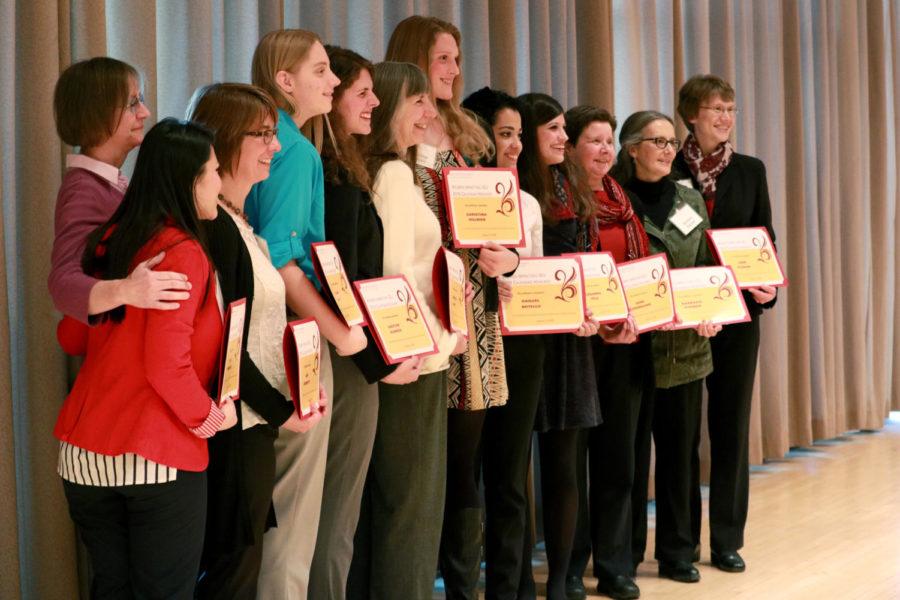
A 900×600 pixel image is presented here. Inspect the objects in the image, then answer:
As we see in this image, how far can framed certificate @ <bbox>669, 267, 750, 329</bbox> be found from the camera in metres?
3.68

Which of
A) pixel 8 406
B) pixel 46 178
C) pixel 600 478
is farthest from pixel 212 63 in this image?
pixel 600 478

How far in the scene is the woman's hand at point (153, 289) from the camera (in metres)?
2.00

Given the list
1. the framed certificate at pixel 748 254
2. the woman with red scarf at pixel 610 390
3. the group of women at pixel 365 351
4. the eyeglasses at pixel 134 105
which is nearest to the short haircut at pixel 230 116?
the group of women at pixel 365 351

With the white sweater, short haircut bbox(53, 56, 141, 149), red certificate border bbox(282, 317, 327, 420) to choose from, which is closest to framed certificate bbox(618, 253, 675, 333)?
the white sweater

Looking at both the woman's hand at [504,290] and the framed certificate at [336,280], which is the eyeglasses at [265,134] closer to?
the framed certificate at [336,280]

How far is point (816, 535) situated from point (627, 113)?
6.65ft

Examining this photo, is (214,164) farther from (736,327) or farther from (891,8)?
(891,8)

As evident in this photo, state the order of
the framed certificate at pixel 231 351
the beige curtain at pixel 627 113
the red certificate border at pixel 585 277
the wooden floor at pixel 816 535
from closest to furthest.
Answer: the framed certificate at pixel 231 351 → the beige curtain at pixel 627 113 → the red certificate border at pixel 585 277 → the wooden floor at pixel 816 535

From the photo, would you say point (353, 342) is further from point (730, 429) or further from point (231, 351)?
point (730, 429)

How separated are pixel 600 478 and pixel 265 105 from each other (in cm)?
184

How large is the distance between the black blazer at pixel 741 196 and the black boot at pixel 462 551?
142 cm

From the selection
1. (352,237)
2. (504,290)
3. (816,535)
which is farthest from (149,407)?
(816,535)

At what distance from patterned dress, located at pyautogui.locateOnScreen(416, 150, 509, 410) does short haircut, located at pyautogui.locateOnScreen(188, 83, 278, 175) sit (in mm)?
679

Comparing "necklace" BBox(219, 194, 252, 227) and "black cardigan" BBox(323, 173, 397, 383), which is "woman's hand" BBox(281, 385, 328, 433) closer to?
"black cardigan" BBox(323, 173, 397, 383)
